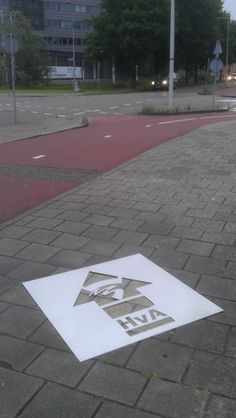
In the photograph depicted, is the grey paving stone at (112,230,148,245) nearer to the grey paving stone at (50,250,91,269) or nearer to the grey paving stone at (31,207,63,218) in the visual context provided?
the grey paving stone at (50,250,91,269)

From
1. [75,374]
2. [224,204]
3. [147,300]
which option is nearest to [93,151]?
[224,204]

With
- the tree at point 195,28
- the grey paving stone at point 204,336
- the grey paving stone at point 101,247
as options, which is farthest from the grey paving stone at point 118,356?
the tree at point 195,28

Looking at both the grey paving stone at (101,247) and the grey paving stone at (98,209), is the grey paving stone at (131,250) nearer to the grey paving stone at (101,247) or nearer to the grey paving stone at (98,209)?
the grey paving stone at (101,247)

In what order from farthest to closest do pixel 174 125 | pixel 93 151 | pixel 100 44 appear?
pixel 100 44
pixel 174 125
pixel 93 151

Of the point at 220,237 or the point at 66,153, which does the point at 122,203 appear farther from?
the point at 66,153

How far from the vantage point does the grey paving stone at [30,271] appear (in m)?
4.25

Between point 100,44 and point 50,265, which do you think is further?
point 100,44

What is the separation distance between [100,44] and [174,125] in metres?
38.6

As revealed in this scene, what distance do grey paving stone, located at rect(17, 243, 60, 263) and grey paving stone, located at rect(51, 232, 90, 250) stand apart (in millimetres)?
111

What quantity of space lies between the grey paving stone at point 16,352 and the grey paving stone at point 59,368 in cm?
5

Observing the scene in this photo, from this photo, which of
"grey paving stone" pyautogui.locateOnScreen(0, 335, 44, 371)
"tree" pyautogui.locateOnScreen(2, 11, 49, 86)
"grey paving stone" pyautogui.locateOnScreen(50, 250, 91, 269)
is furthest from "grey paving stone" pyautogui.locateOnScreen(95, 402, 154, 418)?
"tree" pyautogui.locateOnScreen(2, 11, 49, 86)

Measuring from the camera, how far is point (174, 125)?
1725cm

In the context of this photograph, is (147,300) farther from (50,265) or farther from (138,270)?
(50,265)

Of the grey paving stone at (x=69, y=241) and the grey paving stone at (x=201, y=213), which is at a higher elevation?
the grey paving stone at (x=201, y=213)
